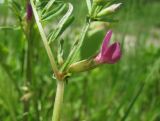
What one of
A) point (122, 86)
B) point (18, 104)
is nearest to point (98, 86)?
point (122, 86)

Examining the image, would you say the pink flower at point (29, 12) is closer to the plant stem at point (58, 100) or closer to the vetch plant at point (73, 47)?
the vetch plant at point (73, 47)

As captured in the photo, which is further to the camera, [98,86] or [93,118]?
[98,86]

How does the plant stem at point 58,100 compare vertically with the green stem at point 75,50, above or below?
below

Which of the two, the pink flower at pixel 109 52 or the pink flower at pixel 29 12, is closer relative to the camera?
the pink flower at pixel 109 52

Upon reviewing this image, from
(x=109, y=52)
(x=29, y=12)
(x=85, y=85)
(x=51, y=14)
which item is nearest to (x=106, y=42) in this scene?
(x=109, y=52)

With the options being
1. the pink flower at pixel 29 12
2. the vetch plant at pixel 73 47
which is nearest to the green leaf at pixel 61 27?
the vetch plant at pixel 73 47

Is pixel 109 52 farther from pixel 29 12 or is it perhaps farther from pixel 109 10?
pixel 29 12

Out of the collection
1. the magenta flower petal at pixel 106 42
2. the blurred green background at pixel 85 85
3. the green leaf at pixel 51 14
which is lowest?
the blurred green background at pixel 85 85

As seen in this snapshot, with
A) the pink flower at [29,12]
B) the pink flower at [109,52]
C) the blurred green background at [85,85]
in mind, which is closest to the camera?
the pink flower at [109,52]

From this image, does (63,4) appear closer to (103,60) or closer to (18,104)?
(103,60)
